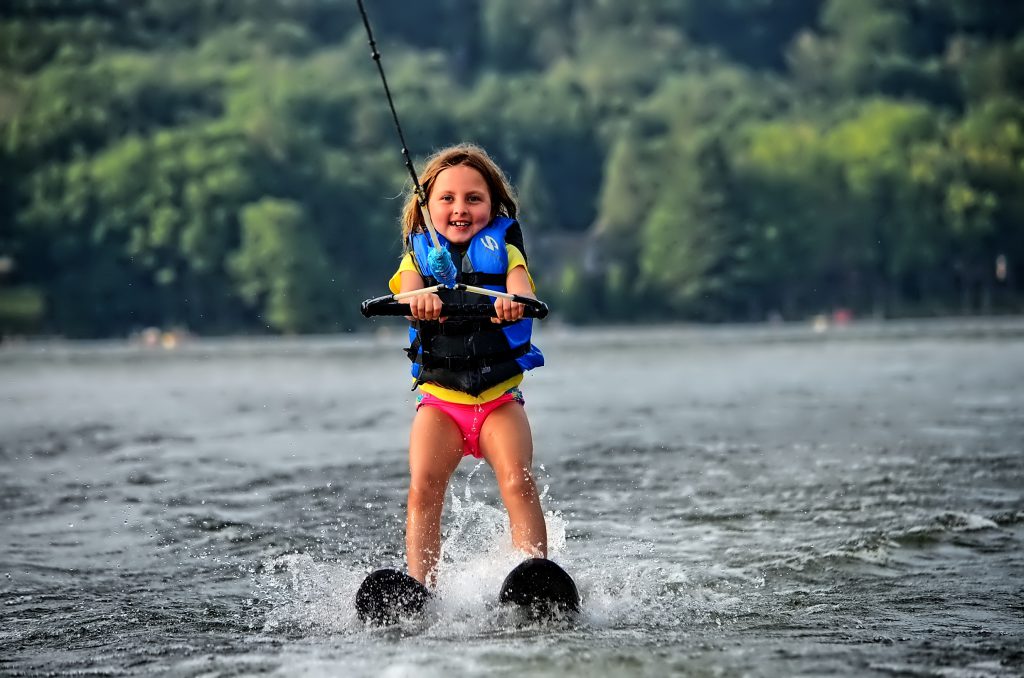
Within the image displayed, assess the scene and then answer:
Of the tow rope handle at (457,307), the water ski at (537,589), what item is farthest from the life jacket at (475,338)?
the water ski at (537,589)

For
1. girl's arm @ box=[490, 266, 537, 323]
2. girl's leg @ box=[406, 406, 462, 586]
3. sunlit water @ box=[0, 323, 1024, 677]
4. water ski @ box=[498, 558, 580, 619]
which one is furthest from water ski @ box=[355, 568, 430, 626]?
girl's arm @ box=[490, 266, 537, 323]

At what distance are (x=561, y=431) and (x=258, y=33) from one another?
17018 cm

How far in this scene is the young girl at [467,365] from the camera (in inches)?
237

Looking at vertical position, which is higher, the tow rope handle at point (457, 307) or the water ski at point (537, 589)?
the tow rope handle at point (457, 307)

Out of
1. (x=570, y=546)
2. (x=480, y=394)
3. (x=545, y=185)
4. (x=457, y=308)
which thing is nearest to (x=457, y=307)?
(x=457, y=308)

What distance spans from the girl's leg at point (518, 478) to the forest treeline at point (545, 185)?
8941 cm

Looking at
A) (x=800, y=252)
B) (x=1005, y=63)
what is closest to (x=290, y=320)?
(x=800, y=252)

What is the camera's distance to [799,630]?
5.29 m

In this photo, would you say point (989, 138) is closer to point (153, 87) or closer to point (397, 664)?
point (153, 87)

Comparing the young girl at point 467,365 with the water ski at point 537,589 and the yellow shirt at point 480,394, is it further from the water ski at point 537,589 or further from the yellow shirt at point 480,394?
the water ski at point 537,589

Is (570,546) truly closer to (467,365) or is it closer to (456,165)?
(467,365)

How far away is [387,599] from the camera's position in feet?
17.9

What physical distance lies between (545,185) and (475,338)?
132139mm

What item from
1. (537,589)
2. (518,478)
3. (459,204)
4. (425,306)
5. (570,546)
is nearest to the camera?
(537,589)
